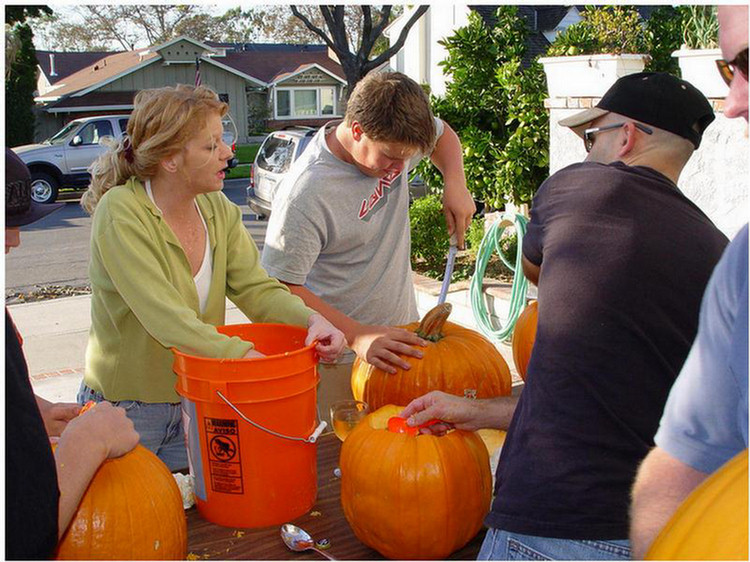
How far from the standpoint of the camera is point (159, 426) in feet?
8.11

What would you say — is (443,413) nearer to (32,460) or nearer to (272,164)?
(32,460)

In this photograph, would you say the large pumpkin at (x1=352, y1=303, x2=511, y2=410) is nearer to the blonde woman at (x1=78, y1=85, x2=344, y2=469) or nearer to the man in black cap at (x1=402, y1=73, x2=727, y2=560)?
the blonde woman at (x1=78, y1=85, x2=344, y2=469)

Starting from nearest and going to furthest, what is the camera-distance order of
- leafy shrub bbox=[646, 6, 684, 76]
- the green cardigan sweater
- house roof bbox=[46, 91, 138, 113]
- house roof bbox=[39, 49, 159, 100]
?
1. the green cardigan sweater
2. leafy shrub bbox=[646, 6, 684, 76]
3. house roof bbox=[46, 91, 138, 113]
4. house roof bbox=[39, 49, 159, 100]

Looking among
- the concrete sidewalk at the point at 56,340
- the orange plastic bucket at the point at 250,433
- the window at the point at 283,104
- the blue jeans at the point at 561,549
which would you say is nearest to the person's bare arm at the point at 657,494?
the blue jeans at the point at 561,549

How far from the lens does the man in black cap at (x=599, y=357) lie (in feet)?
5.20

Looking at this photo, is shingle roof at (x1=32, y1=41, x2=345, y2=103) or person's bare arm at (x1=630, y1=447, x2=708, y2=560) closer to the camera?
person's bare arm at (x1=630, y1=447, x2=708, y2=560)

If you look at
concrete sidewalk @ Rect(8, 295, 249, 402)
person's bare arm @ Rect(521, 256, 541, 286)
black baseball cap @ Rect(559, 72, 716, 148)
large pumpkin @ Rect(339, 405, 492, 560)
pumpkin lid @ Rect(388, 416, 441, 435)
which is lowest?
concrete sidewalk @ Rect(8, 295, 249, 402)

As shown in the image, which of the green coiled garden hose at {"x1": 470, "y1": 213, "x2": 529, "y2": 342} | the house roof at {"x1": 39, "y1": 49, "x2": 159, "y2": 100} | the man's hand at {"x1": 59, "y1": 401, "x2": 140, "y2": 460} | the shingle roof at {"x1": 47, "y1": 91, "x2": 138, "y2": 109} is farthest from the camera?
the house roof at {"x1": 39, "y1": 49, "x2": 159, "y2": 100}

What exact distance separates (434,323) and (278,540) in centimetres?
95

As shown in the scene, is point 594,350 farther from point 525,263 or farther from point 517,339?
point 517,339

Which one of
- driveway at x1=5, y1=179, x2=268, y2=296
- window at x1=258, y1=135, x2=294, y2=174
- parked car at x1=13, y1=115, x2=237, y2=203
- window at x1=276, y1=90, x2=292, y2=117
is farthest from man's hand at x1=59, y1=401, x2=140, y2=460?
window at x1=276, y1=90, x2=292, y2=117

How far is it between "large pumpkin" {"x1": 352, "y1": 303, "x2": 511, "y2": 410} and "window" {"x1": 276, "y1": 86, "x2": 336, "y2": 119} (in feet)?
136

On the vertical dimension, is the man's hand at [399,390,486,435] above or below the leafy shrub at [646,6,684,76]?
below

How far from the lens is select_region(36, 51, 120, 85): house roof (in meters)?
40.8
